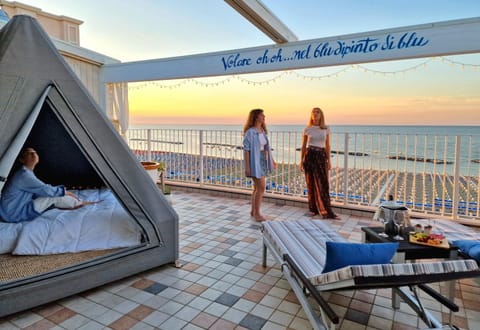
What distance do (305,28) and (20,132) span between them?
14.0ft

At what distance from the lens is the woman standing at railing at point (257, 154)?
436 centimetres

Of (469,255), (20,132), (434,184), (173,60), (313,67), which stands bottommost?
(469,255)

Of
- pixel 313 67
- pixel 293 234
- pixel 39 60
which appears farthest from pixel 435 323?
pixel 313 67

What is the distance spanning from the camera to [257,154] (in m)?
4.37

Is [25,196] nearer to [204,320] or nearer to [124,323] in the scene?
[124,323]

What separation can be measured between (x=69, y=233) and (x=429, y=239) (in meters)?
2.91

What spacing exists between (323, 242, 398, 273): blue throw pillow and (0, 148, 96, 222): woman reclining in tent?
8.53 feet

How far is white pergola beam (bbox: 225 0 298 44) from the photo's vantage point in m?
3.92

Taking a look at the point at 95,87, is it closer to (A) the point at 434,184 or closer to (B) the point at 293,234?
(B) the point at 293,234

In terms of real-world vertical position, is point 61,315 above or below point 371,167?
below

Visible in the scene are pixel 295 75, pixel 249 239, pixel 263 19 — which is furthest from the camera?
pixel 295 75

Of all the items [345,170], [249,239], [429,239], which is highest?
[345,170]

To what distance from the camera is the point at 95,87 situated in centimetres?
653

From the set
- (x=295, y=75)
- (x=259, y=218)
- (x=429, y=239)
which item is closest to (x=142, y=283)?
(x=259, y=218)
